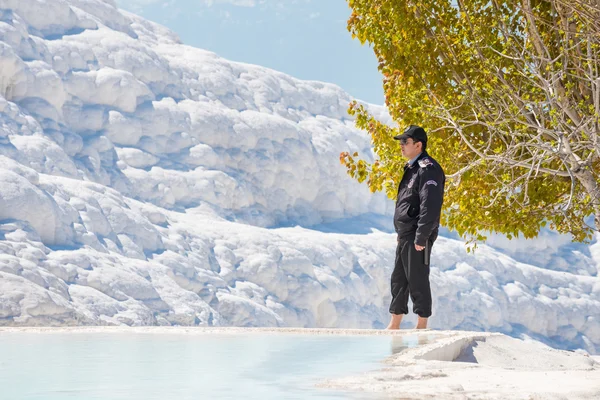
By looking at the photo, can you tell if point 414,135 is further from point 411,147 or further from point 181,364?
point 181,364

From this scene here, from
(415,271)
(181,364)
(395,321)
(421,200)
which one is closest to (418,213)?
(421,200)

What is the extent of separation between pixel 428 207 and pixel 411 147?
75 centimetres

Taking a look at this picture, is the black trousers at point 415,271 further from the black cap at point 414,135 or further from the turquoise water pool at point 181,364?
the black cap at point 414,135

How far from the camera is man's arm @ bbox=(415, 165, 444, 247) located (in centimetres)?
739

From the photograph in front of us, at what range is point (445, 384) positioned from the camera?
4.17 metres

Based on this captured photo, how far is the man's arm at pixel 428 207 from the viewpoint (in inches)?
291

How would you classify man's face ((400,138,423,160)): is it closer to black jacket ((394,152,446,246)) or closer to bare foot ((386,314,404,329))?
black jacket ((394,152,446,246))

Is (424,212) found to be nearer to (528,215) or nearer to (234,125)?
(528,215)

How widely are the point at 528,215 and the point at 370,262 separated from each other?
33.1m

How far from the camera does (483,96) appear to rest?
37.7 feet

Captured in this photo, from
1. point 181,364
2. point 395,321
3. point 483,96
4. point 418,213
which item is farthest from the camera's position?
point 483,96

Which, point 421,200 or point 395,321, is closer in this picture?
point 421,200

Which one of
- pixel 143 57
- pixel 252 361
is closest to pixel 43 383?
pixel 252 361

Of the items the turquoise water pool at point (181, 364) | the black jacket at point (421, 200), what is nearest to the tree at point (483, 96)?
the black jacket at point (421, 200)
